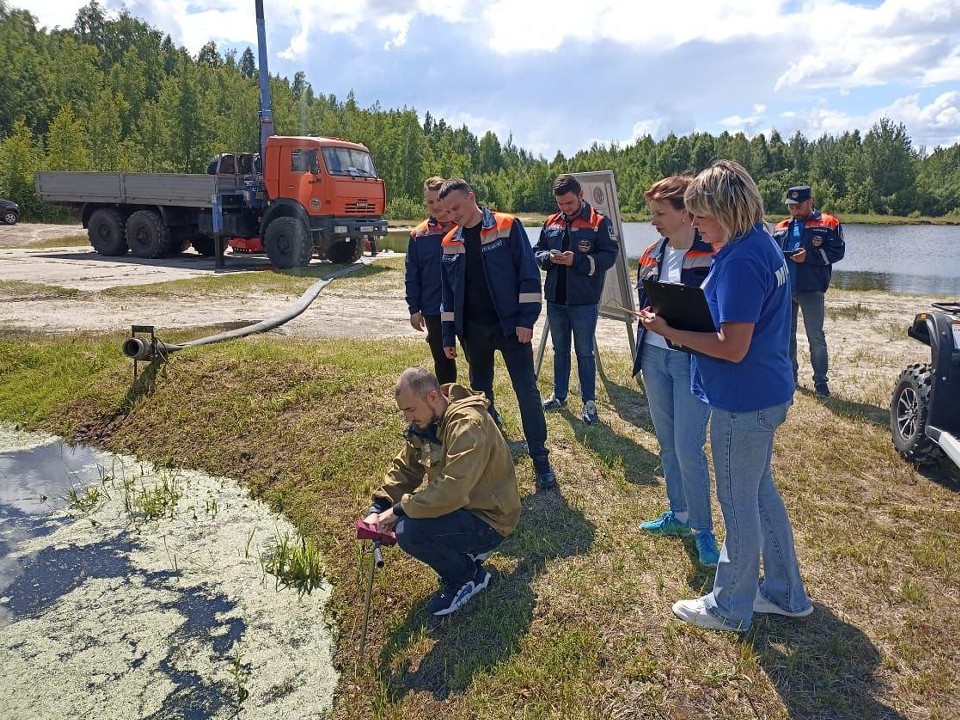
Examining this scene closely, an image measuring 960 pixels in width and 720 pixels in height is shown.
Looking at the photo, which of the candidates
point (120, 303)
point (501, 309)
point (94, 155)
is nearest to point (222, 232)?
point (120, 303)

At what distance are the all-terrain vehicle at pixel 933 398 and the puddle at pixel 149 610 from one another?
12.3 ft

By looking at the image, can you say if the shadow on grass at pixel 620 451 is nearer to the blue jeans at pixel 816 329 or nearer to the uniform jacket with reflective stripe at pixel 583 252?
the uniform jacket with reflective stripe at pixel 583 252

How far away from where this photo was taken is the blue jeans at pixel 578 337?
5.46 m

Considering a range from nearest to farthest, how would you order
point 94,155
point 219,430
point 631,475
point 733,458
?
point 733,458 < point 631,475 < point 219,430 < point 94,155

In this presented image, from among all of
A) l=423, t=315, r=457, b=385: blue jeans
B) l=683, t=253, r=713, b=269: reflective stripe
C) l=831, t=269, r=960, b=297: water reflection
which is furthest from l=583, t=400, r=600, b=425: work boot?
l=831, t=269, r=960, b=297: water reflection

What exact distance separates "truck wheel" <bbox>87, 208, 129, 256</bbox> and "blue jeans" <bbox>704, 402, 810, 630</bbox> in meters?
18.6

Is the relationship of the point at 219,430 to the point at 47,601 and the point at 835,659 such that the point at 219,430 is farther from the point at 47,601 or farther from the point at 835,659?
the point at 835,659

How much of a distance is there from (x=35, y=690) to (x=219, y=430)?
9.49ft

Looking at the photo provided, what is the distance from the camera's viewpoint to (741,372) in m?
2.54

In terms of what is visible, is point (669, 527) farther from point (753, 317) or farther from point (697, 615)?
point (753, 317)

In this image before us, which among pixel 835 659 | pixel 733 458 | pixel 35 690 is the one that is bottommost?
pixel 35 690

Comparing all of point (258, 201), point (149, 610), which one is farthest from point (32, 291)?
point (149, 610)

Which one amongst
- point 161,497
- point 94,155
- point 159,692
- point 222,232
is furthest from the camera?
point 94,155

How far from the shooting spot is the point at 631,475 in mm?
4594
